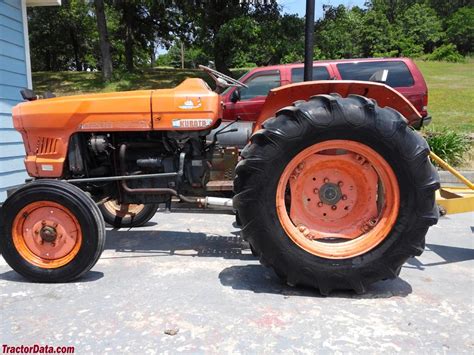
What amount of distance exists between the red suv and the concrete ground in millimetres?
4560

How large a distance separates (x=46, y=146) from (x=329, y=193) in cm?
232

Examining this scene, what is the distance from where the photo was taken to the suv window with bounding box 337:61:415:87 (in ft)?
26.0

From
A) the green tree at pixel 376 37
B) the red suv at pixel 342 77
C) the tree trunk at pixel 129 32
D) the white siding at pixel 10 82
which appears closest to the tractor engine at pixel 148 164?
the white siding at pixel 10 82

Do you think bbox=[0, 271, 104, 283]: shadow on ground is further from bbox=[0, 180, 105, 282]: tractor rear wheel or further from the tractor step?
the tractor step

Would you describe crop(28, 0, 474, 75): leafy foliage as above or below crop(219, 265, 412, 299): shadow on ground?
above

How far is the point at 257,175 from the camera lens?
2.89 m

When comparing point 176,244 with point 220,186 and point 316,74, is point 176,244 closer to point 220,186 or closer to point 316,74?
point 220,186

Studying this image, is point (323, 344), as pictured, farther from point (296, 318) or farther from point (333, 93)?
point (333, 93)

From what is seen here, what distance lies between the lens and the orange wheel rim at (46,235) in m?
3.21

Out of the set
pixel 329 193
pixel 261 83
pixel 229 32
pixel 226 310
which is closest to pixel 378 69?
pixel 261 83

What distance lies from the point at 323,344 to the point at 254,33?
42.3ft

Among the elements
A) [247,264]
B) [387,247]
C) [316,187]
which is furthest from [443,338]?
[247,264]

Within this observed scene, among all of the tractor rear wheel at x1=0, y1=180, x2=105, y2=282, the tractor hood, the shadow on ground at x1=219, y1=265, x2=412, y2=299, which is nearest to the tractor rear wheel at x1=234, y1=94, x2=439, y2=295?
the shadow on ground at x1=219, y1=265, x2=412, y2=299

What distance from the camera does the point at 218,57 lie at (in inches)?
629
